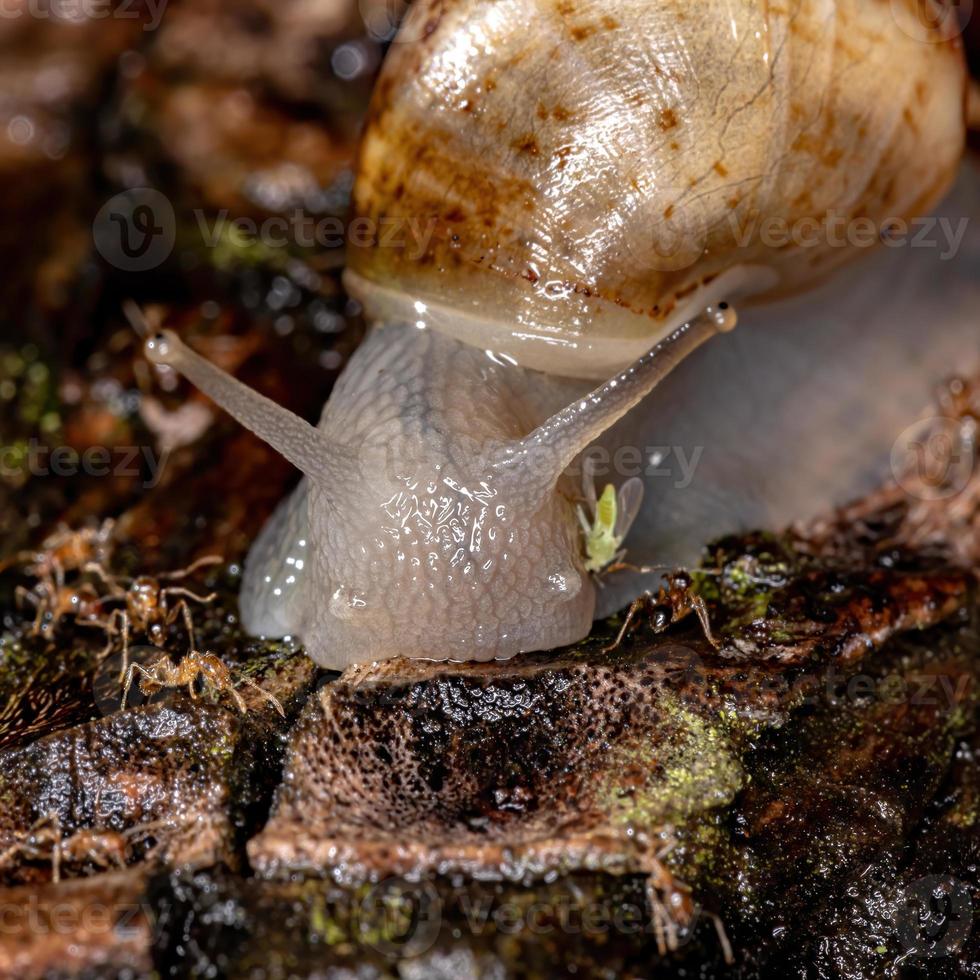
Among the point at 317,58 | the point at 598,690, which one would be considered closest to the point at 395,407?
the point at 598,690

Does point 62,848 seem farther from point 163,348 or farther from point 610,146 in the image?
point 610,146

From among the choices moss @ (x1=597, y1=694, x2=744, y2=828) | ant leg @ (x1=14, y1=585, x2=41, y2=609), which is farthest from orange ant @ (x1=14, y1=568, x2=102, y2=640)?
moss @ (x1=597, y1=694, x2=744, y2=828)

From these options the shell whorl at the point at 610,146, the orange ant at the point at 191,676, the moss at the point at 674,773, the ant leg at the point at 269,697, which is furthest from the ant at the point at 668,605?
the orange ant at the point at 191,676

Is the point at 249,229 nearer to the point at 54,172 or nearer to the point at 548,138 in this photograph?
the point at 54,172

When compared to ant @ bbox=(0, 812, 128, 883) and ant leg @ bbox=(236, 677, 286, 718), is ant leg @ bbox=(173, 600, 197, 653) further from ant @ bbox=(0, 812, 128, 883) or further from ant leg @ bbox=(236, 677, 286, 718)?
ant @ bbox=(0, 812, 128, 883)

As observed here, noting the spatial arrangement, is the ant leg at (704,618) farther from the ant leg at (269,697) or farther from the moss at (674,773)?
the ant leg at (269,697)

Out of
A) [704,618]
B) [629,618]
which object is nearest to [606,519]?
[629,618]
